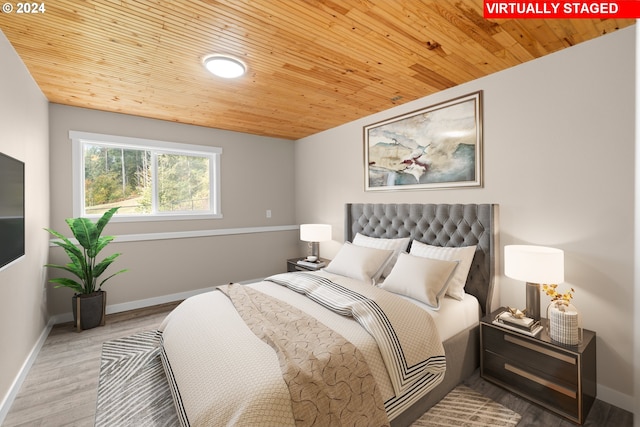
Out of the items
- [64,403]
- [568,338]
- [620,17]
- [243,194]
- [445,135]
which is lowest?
[64,403]

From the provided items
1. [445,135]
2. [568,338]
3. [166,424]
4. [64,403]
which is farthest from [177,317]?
[445,135]

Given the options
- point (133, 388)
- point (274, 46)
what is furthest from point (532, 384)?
point (274, 46)

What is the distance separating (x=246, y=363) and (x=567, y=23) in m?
2.68

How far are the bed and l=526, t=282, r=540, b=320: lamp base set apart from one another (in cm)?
30

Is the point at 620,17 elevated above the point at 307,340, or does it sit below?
above

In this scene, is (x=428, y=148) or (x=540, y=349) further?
(x=428, y=148)

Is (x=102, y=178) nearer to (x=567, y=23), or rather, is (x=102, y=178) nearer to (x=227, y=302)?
(x=227, y=302)

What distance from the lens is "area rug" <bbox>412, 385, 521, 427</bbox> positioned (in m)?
1.74

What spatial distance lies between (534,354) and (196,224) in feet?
12.8

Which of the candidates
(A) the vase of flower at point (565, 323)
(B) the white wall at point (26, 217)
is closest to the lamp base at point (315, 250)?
(A) the vase of flower at point (565, 323)

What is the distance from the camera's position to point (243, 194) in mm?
4438

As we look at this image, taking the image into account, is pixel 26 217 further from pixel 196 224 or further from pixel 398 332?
pixel 398 332

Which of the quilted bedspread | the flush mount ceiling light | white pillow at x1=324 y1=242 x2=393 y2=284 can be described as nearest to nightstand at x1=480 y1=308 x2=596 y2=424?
white pillow at x1=324 y1=242 x2=393 y2=284

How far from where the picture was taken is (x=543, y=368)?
6.08ft
